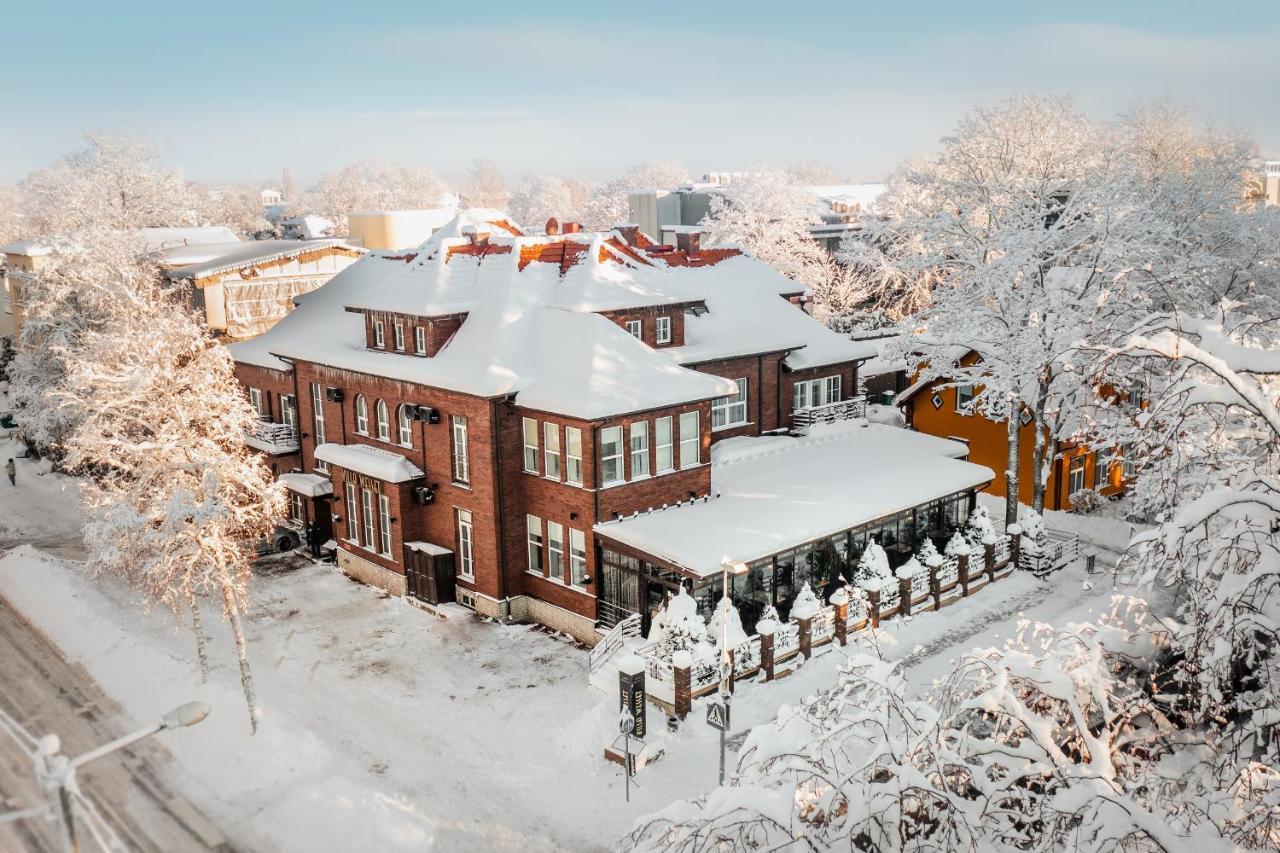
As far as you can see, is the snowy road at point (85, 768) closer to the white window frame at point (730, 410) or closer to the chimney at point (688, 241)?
the white window frame at point (730, 410)

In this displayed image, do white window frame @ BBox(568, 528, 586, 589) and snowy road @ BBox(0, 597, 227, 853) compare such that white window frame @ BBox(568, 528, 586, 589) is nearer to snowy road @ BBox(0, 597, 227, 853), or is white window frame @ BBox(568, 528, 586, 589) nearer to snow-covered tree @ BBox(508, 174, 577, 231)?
snowy road @ BBox(0, 597, 227, 853)

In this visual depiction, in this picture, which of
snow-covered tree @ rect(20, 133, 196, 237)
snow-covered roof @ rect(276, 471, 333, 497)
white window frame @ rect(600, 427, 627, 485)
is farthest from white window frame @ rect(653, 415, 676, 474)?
snow-covered tree @ rect(20, 133, 196, 237)

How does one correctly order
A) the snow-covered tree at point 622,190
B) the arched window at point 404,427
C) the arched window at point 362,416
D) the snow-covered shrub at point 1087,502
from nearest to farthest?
the arched window at point 404,427
the arched window at point 362,416
the snow-covered shrub at point 1087,502
the snow-covered tree at point 622,190

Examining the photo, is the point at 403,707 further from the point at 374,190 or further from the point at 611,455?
the point at 374,190

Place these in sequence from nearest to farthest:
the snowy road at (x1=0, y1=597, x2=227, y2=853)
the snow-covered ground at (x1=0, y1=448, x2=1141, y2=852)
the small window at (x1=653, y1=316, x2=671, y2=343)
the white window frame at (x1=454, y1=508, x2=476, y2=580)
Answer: the snowy road at (x1=0, y1=597, x2=227, y2=853), the snow-covered ground at (x1=0, y1=448, x2=1141, y2=852), the white window frame at (x1=454, y1=508, x2=476, y2=580), the small window at (x1=653, y1=316, x2=671, y2=343)

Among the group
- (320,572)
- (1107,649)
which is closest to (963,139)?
(320,572)

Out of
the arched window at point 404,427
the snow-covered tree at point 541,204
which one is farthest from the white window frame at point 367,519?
the snow-covered tree at point 541,204

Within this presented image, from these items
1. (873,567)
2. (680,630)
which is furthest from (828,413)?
(680,630)
